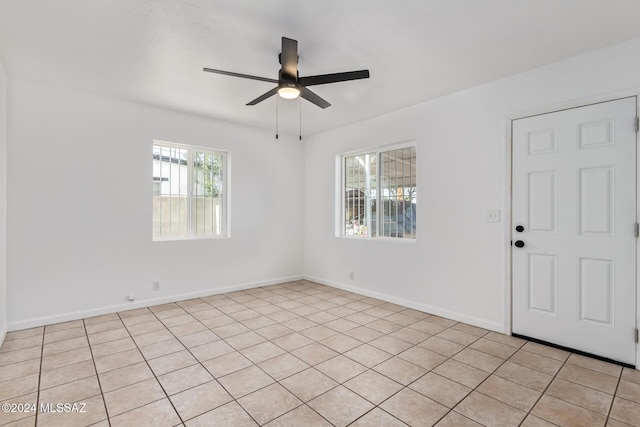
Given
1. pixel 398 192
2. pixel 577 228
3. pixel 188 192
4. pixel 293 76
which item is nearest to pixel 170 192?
pixel 188 192

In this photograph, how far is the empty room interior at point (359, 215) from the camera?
7.07 feet

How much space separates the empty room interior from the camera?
215 cm

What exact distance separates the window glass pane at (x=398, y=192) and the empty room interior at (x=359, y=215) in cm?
4

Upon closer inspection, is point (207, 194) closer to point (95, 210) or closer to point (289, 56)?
point (95, 210)

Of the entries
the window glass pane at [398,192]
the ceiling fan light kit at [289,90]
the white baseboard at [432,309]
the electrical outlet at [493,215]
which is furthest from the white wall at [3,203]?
the electrical outlet at [493,215]

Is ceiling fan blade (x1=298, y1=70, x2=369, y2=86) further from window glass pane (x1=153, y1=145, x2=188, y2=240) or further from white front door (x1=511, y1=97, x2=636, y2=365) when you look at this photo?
window glass pane (x1=153, y1=145, x2=188, y2=240)

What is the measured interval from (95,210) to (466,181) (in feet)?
14.1

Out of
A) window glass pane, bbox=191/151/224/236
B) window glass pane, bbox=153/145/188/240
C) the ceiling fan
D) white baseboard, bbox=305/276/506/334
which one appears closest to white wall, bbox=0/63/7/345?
window glass pane, bbox=153/145/188/240

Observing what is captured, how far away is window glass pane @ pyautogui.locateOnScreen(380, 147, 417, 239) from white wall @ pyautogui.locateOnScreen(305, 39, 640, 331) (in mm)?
196

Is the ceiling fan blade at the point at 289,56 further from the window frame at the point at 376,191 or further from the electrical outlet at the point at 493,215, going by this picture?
the electrical outlet at the point at 493,215

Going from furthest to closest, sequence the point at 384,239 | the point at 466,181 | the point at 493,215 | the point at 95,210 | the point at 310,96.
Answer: the point at 384,239 < the point at 95,210 < the point at 466,181 < the point at 493,215 < the point at 310,96

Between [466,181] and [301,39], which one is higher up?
[301,39]

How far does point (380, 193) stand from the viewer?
4648 mm

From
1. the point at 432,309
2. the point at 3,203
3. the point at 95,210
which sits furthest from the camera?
the point at 432,309
